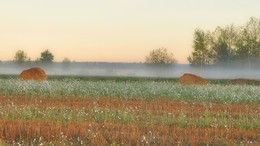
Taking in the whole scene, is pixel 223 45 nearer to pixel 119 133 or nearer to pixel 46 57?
pixel 46 57

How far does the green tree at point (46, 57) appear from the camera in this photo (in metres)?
110

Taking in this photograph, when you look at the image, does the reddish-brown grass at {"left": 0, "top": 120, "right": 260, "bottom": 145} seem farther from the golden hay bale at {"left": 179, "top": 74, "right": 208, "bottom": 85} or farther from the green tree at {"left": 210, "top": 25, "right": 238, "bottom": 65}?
the green tree at {"left": 210, "top": 25, "right": 238, "bottom": 65}

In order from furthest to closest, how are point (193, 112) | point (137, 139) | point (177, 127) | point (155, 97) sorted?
point (155, 97), point (193, 112), point (177, 127), point (137, 139)

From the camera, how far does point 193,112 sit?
24141 mm

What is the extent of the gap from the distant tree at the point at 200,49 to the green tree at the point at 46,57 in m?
28.4

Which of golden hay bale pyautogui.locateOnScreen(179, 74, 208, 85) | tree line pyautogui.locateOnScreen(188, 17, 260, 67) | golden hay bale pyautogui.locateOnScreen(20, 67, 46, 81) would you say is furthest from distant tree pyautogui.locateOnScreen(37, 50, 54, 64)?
golden hay bale pyautogui.locateOnScreen(179, 74, 208, 85)

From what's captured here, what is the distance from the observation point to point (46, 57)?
11088 centimetres

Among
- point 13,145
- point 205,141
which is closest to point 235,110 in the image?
point 205,141

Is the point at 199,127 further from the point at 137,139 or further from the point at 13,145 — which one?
the point at 13,145

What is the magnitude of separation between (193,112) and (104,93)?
12.8 metres

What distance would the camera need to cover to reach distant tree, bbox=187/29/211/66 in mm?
95938

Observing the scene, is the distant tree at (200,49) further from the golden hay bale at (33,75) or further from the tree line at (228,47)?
the golden hay bale at (33,75)

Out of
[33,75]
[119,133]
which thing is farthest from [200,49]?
[119,133]

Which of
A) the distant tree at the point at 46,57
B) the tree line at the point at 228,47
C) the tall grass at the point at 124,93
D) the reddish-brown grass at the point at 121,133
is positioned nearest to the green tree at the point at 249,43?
the tree line at the point at 228,47
